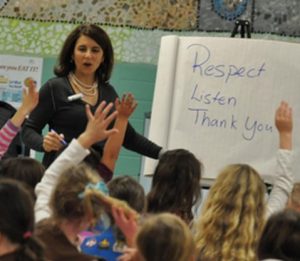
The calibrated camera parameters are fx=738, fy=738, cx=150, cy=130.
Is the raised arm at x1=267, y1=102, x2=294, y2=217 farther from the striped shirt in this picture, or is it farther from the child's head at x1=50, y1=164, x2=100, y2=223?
the striped shirt

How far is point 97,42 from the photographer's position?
118 inches

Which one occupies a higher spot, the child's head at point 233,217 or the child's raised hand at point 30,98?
the child's raised hand at point 30,98

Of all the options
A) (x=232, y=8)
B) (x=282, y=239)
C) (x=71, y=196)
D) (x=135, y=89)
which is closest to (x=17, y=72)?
(x=135, y=89)

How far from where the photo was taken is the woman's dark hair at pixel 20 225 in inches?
63.2

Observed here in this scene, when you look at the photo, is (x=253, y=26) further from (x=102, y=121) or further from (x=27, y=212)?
(x=27, y=212)

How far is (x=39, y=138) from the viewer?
9.12ft

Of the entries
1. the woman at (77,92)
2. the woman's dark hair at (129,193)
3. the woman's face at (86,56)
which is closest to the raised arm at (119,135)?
the woman at (77,92)

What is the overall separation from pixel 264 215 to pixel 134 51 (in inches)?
86.4

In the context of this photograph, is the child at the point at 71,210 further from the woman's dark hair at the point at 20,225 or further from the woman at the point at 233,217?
the woman at the point at 233,217

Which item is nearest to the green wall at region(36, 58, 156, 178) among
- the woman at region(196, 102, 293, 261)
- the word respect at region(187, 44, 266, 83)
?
the word respect at region(187, 44, 266, 83)

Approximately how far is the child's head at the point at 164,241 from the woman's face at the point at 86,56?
4.37ft

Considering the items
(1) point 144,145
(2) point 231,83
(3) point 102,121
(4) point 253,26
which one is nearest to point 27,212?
(3) point 102,121

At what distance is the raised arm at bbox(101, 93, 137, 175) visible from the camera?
111 inches

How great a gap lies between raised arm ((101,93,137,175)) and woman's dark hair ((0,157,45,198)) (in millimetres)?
442
